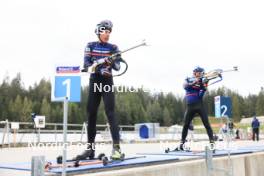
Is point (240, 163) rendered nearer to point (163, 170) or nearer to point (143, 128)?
point (163, 170)

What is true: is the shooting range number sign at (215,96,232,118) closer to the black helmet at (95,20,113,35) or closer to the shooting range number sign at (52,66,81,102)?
the black helmet at (95,20,113,35)

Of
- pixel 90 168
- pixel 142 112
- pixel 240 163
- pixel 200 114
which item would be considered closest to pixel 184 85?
pixel 200 114

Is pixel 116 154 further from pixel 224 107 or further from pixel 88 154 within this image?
pixel 224 107

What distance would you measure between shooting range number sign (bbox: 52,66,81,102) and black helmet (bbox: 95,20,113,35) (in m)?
2.02

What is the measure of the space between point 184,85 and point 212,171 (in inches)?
124

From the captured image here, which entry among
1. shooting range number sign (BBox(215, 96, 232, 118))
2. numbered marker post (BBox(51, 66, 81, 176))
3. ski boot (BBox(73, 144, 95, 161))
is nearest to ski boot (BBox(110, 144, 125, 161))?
ski boot (BBox(73, 144, 95, 161))

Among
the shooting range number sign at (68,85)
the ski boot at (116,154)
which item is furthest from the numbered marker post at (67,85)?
the ski boot at (116,154)

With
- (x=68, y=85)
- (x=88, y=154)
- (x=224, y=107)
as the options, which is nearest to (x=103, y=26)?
(x=88, y=154)

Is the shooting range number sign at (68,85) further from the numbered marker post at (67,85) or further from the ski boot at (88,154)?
the ski boot at (88,154)

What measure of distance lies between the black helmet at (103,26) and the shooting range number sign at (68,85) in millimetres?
2023

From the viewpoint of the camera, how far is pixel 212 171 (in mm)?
6988

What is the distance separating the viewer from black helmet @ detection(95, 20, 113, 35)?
21.9 feet

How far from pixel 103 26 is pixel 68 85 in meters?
2.21

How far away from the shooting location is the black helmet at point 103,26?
21.9 ft
